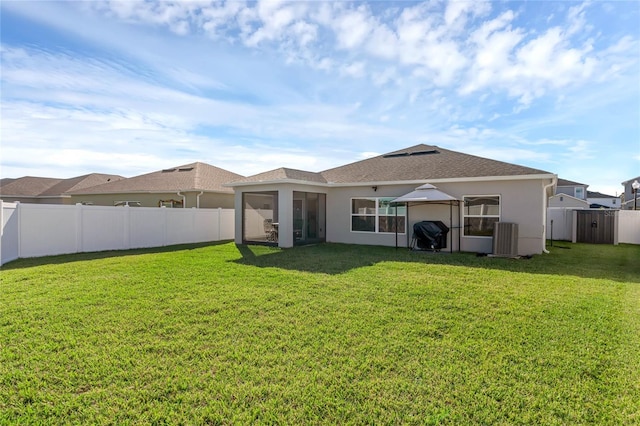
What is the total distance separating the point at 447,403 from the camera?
9.52 feet

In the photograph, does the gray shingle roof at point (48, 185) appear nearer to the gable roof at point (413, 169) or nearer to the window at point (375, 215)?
the gable roof at point (413, 169)

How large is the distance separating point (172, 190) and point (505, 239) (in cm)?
1608

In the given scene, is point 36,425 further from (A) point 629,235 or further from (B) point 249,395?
(A) point 629,235

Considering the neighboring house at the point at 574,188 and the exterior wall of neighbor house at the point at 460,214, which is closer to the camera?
the exterior wall of neighbor house at the point at 460,214

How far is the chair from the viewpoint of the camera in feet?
49.9

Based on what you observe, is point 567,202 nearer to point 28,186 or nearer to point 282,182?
point 282,182

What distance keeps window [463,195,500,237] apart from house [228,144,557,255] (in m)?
0.03

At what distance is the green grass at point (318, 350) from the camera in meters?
2.83

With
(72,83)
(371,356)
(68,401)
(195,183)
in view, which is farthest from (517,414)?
(195,183)

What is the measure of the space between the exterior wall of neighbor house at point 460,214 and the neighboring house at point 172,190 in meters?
7.66

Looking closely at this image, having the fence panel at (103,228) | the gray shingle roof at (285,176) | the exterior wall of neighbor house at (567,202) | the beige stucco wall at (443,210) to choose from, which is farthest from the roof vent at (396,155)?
the exterior wall of neighbor house at (567,202)

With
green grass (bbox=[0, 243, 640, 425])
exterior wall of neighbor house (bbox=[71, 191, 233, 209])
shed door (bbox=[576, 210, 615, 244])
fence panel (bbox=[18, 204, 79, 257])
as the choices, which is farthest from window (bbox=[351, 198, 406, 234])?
fence panel (bbox=[18, 204, 79, 257])

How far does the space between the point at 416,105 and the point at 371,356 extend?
12.1 metres

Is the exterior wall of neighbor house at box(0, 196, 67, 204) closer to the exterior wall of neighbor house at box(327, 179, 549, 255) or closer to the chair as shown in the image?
the chair
